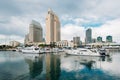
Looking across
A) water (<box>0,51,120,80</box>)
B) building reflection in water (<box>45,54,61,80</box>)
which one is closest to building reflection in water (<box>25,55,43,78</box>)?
water (<box>0,51,120,80</box>)

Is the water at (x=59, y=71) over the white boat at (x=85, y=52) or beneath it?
beneath

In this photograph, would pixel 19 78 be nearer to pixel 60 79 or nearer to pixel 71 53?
pixel 60 79

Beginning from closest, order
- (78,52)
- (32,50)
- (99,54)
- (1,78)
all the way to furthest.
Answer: (1,78)
(99,54)
(78,52)
(32,50)

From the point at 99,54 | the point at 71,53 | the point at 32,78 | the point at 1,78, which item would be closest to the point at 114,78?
the point at 32,78

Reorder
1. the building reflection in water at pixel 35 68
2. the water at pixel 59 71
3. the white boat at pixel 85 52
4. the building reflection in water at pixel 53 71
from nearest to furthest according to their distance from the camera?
the building reflection in water at pixel 53 71
the water at pixel 59 71
the building reflection in water at pixel 35 68
the white boat at pixel 85 52

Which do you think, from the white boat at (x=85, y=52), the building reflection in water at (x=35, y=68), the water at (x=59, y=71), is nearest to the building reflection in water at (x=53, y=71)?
the water at (x=59, y=71)

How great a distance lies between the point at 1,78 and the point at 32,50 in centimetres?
10379

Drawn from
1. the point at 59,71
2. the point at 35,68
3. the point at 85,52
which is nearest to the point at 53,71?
the point at 59,71

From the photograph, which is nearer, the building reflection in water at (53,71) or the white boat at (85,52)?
the building reflection in water at (53,71)

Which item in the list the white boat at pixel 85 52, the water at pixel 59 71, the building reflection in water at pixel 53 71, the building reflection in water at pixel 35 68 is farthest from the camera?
the white boat at pixel 85 52

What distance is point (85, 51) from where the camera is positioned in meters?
112

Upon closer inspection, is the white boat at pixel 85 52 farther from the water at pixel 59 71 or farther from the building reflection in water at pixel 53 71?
the building reflection in water at pixel 53 71

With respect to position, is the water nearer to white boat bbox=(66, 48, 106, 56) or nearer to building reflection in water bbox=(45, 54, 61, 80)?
building reflection in water bbox=(45, 54, 61, 80)

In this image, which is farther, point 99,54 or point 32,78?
point 99,54
